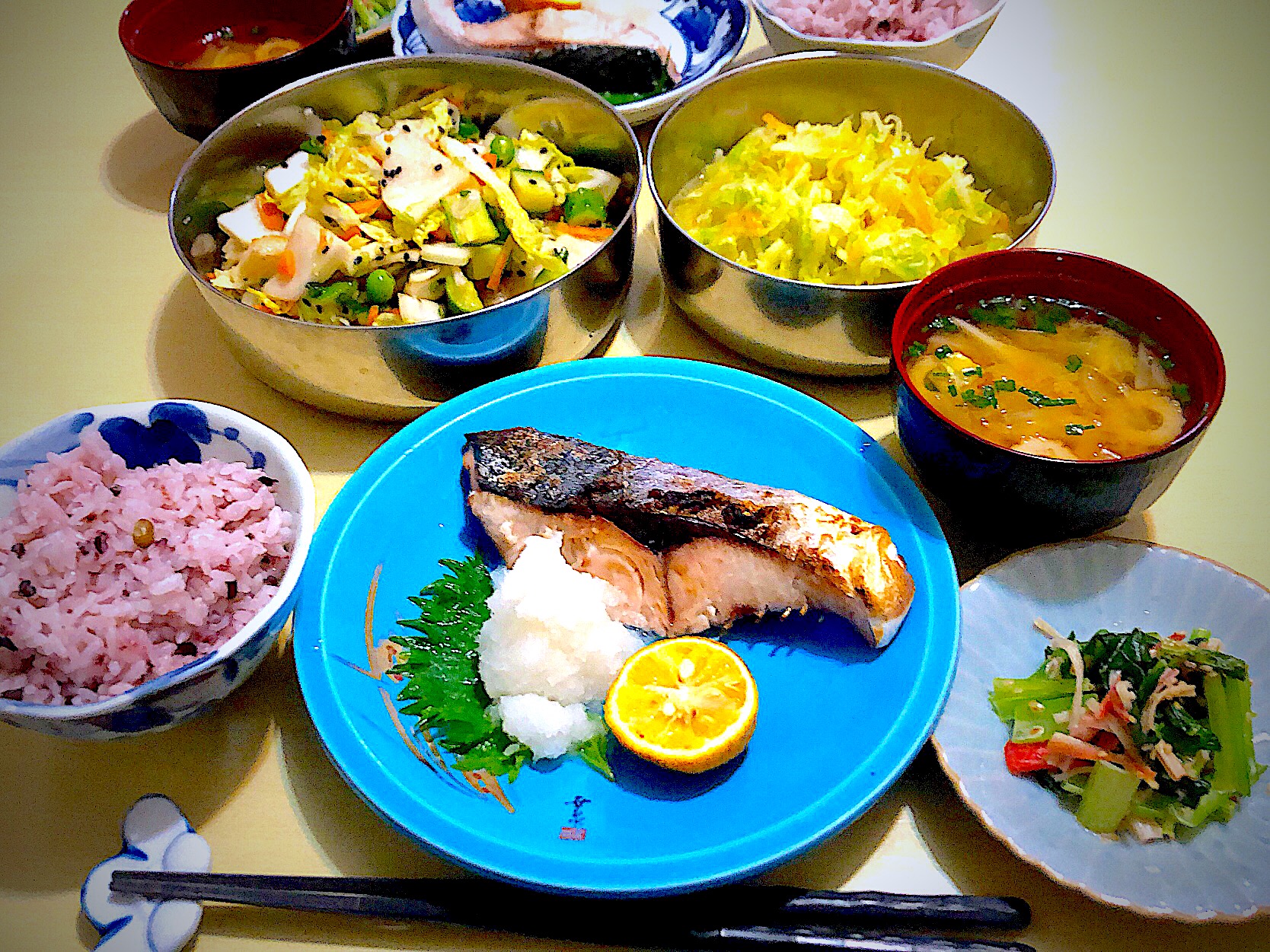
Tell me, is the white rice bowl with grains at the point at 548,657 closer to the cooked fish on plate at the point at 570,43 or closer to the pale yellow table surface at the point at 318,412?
the pale yellow table surface at the point at 318,412

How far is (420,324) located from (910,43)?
169 centimetres

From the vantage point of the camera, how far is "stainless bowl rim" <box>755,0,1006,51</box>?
251 centimetres

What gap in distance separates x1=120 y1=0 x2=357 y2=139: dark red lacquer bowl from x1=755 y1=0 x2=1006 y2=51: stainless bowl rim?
1242 mm

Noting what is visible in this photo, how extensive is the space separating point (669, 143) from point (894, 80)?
641mm

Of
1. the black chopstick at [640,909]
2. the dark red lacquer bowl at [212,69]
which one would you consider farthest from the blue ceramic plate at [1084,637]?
the dark red lacquer bowl at [212,69]

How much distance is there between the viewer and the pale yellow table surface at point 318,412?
1521 millimetres

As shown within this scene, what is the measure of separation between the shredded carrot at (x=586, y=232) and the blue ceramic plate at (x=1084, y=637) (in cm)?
118

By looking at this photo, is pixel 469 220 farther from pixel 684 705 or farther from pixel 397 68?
pixel 684 705

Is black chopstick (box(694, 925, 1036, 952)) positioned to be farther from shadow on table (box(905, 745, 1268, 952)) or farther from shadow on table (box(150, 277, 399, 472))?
shadow on table (box(150, 277, 399, 472))

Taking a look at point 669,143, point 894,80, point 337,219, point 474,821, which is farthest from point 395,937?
point 894,80

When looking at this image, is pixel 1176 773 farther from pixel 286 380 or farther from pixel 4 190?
pixel 4 190

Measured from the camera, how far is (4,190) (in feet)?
9.60

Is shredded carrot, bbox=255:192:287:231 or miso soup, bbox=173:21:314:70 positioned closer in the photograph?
shredded carrot, bbox=255:192:287:231

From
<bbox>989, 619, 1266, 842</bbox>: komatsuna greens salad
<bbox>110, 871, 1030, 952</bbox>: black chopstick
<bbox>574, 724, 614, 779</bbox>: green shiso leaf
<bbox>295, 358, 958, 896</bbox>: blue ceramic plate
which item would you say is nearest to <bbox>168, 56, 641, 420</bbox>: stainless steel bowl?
<bbox>295, 358, 958, 896</bbox>: blue ceramic plate
